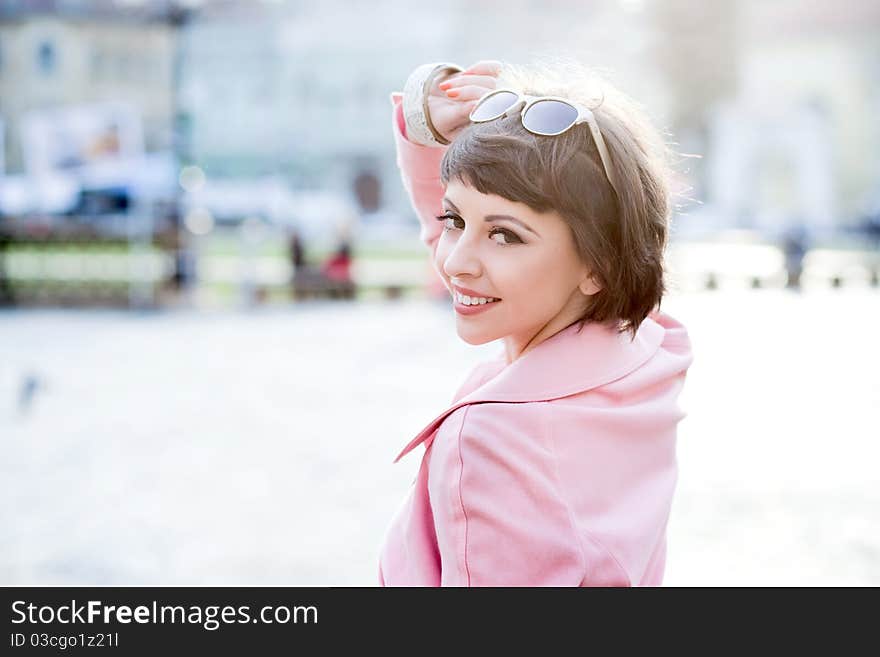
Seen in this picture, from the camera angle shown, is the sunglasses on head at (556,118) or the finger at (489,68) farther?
the finger at (489,68)

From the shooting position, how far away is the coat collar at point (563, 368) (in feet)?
3.93

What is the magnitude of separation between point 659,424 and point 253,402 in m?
6.06

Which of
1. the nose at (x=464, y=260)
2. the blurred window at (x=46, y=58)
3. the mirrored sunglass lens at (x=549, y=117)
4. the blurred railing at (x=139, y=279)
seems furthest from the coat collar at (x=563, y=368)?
the blurred window at (x=46, y=58)

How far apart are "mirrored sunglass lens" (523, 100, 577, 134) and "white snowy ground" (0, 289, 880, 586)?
59 cm

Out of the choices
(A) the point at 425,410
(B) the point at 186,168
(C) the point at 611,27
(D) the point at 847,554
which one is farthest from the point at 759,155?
(D) the point at 847,554

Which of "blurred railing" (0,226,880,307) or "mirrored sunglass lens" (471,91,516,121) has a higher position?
"blurred railing" (0,226,880,307)

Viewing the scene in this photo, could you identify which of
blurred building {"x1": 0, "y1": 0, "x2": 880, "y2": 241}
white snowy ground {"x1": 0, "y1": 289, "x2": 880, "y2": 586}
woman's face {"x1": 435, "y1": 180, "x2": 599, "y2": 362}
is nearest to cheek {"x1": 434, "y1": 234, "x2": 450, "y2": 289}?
woman's face {"x1": 435, "y1": 180, "x2": 599, "y2": 362}

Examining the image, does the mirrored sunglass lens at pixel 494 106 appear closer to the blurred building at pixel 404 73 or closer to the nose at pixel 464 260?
the nose at pixel 464 260

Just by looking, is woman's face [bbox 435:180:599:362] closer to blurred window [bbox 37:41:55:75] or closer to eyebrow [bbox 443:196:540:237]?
eyebrow [bbox 443:196:540:237]

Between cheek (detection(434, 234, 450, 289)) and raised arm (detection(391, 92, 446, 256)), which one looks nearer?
cheek (detection(434, 234, 450, 289))

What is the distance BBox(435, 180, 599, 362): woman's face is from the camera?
1.26 meters

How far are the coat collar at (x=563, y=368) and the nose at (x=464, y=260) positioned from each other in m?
0.12

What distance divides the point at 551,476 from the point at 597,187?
0.35 metres

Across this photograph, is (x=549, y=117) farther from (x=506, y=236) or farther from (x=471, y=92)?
(x=471, y=92)
